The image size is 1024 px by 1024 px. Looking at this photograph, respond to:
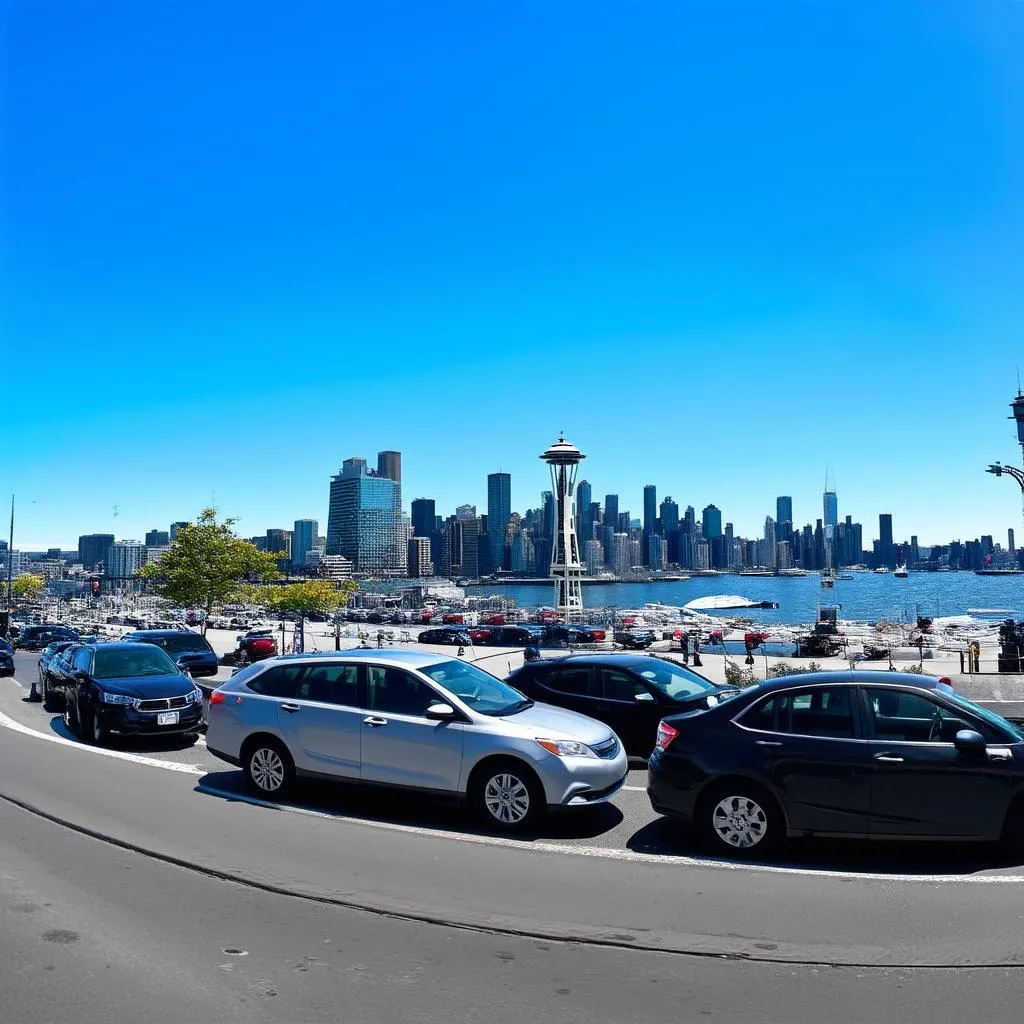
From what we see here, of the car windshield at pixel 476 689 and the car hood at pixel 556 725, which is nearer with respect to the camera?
the car hood at pixel 556 725

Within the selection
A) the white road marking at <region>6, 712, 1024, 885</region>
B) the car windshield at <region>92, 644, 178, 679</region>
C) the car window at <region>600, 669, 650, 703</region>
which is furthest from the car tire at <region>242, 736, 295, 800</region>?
the car windshield at <region>92, 644, 178, 679</region>

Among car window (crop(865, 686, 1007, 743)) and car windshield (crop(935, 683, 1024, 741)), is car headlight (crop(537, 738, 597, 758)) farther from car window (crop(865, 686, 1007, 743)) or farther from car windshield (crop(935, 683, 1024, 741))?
car windshield (crop(935, 683, 1024, 741))

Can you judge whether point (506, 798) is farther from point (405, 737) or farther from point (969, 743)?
point (969, 743)

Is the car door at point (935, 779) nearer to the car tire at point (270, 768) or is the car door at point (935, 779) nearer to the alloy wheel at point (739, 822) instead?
the alloy wheel at point (739, 822)

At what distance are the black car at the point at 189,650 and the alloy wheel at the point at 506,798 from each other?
14.1m

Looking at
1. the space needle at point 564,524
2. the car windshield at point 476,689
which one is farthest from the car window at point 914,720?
the space needle at point 564,524

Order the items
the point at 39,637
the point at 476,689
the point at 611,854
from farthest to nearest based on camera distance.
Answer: the point at 39,637
the point at 476,689
the point at 611,854

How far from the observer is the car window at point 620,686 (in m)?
11.3

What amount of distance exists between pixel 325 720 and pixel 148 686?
512 cm

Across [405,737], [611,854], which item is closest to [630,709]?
[405,737]

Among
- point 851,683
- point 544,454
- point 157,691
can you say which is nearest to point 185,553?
point 157,691

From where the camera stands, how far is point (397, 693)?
8742mm

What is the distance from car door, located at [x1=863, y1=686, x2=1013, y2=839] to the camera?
673cm

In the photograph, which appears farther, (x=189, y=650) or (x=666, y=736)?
(x=189, y=650)
